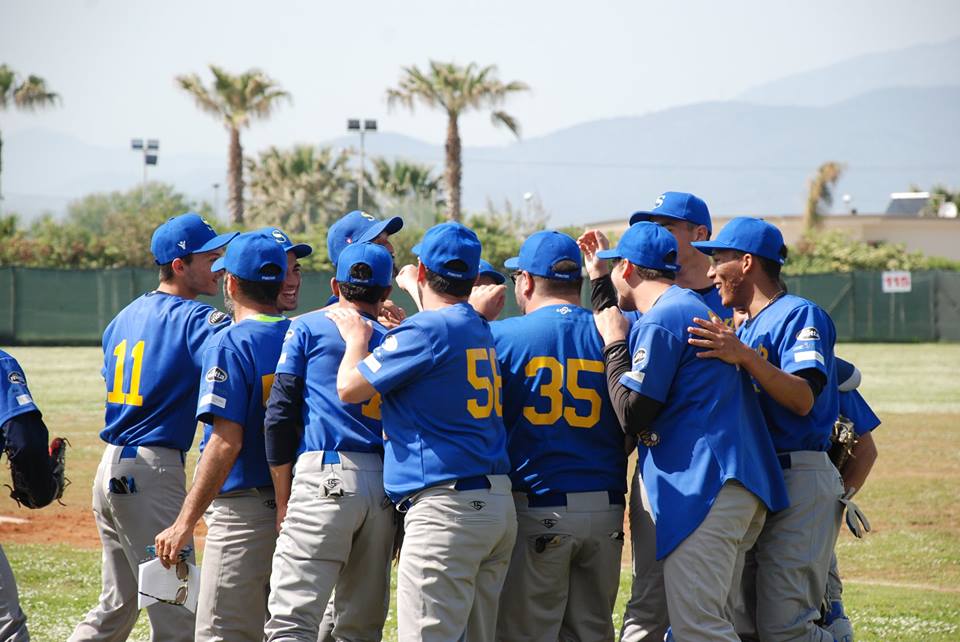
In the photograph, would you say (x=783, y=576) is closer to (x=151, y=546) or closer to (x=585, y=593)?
(x=585, y=593)

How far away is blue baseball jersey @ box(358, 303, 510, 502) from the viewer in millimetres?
4469

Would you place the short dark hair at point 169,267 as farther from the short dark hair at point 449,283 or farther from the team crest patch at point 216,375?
the short dark hair at point 449,283

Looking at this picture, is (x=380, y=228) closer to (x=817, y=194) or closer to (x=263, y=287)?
(x=263, y=287)

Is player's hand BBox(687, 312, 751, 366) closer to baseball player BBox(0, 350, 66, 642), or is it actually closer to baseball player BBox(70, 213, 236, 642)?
baseball player BBox(70, 213, 236, 642)

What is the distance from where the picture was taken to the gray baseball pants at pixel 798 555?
5035 mm

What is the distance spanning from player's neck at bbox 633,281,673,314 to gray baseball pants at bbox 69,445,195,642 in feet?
7.54

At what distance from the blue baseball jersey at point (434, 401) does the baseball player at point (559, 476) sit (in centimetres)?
34

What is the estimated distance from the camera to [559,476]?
16.1 feet

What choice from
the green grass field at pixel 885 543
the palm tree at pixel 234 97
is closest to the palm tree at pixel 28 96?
the palm tree at pixel 234 97

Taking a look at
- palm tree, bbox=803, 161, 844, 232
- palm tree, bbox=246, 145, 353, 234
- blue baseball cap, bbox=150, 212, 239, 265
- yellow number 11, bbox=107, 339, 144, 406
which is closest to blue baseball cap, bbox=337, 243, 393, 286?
blue baseball cap, bbox=150, 212, 239, 265

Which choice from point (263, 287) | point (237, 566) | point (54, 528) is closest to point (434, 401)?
point (263, 287)

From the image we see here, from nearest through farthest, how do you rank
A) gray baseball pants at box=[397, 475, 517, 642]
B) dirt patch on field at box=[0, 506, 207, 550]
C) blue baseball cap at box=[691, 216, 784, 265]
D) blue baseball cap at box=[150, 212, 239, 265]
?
gray baseball pants at box=[397, 475, 517, 642] → blue baseball cap at box=[691, 216, 784, 265] → blue baseball cap at box=[150, 212, 239, 265] → dirt patch on field at box=[0, 506, 207, 550]

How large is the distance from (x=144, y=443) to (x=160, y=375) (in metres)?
0.33

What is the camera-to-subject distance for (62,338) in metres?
→ 34.9
